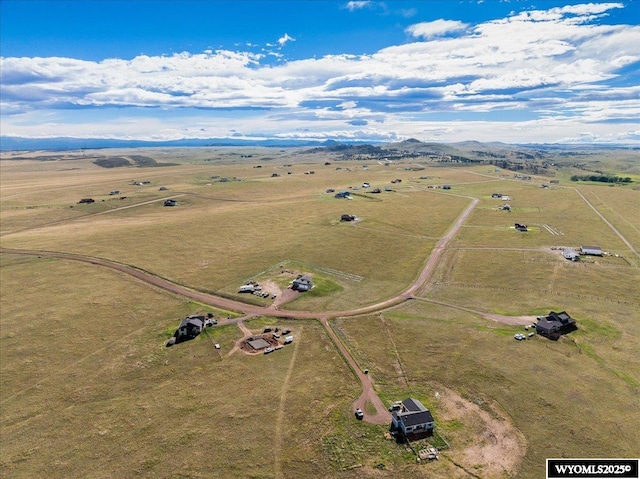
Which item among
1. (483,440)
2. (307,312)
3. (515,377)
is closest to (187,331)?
(307,312)

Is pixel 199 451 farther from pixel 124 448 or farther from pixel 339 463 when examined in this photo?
pixel 339 463

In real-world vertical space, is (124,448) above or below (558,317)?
below

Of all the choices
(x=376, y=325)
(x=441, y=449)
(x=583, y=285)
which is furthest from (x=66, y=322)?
(x=583, y=285)

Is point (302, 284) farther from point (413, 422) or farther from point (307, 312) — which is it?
point (413, 422)

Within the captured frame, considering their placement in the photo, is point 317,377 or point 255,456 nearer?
point 255,456

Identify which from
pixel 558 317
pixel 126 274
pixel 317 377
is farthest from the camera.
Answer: pixel 126 274

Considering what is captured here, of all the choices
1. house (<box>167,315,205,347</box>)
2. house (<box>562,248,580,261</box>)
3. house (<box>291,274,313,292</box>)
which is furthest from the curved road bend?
house (<box>562,248,580,261</box>)

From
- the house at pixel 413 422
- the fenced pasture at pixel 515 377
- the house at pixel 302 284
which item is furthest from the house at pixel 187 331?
the house at pixel 413 422
